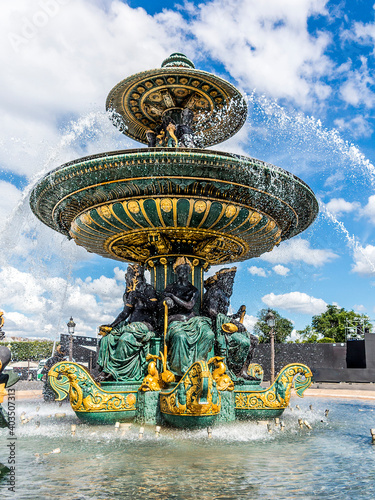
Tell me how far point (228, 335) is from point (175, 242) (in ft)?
5.68

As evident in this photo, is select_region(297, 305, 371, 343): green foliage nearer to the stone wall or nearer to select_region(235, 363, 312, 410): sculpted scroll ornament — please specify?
the stone wall

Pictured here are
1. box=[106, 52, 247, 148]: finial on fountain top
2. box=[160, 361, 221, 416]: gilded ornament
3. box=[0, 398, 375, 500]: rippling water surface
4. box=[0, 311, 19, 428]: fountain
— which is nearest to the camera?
box=[0, 398, 375, 500]: rippling water surface

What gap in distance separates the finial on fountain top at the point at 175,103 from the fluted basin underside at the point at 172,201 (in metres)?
1.74

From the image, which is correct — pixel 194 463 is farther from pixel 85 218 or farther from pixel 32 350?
pixel 32 350

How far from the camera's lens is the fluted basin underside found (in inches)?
256

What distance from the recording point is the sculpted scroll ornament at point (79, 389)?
646cm

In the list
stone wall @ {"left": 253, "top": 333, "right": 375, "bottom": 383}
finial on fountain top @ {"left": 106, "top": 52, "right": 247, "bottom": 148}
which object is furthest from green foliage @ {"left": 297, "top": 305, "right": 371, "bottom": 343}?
finial on fountain top @ {"left": 106, "top": 52, "right": 247, "bottom": 148}

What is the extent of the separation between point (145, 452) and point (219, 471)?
1.08 metres

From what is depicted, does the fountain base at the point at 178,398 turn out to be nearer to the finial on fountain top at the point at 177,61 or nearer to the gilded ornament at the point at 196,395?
the gilded ornament at the point at 196,395

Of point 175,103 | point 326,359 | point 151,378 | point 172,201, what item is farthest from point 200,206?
point 326,359

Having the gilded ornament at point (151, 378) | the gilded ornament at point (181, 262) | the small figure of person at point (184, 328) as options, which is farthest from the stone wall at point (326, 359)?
the gilded ornament at point (151, 378)

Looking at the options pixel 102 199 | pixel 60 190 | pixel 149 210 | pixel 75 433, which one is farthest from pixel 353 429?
pixel 60 190

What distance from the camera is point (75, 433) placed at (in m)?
5.89

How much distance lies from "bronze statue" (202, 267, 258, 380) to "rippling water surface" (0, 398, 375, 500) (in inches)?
47.2
